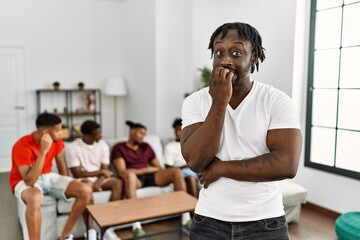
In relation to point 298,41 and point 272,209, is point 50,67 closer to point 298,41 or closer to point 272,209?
point 298,41

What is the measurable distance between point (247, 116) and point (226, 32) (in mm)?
264

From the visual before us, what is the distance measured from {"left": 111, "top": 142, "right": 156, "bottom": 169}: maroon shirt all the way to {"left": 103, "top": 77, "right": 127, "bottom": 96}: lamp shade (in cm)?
235

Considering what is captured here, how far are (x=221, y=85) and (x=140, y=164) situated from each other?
2659 mm

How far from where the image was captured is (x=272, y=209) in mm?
948

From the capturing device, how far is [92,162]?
10.8ft

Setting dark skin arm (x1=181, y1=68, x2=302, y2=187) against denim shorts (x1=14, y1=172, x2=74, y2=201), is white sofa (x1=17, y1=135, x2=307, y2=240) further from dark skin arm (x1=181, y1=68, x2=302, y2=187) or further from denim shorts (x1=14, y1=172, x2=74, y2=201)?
dark skin arm (x1=181, y1=68, x2=302, y2=187)

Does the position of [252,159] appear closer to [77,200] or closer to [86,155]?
[77,200]

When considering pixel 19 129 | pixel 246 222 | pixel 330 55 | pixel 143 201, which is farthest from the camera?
pixel 19 129

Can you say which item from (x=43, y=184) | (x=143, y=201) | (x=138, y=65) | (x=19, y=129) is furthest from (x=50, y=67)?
(x=143, y=201)

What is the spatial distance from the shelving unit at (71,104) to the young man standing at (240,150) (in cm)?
498

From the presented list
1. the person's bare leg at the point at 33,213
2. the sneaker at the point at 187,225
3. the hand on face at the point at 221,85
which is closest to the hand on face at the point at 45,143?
the person's bare leg at the point at 33,213

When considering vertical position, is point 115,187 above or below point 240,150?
below

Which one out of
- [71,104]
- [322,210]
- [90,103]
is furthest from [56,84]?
[322,210]

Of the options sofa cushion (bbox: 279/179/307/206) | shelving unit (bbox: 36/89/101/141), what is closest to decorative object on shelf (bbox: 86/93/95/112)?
shelving unit (bbox: 36/89/101/141)
